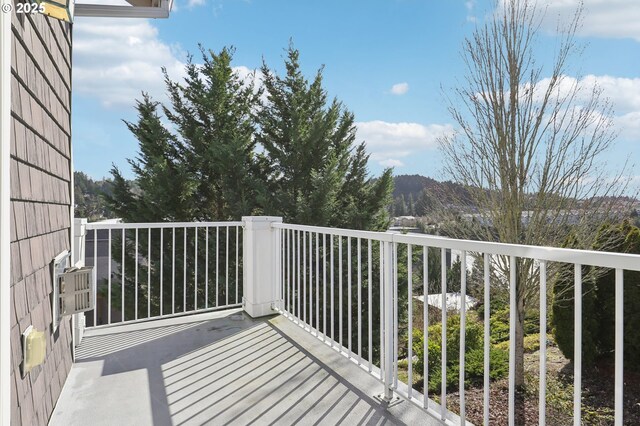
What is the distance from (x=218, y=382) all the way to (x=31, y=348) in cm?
119

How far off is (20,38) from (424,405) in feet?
7.79

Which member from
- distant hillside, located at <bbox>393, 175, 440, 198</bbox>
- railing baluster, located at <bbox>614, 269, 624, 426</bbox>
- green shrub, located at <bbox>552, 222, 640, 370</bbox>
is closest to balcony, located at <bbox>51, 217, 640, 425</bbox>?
railing baluster, located at <bbox>614, 269, 624, 426</bbox>

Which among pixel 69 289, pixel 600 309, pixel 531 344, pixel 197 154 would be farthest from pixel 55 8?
pixel 197 154

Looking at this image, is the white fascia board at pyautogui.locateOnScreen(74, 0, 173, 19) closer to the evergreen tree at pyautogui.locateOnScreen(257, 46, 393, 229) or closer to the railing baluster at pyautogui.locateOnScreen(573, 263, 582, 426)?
the railing baluster at pyautogui.locateOnScreen(573, 263, 582, 426)

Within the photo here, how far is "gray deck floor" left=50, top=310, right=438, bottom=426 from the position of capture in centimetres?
203

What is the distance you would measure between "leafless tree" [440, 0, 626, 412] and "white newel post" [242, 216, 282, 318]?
3097 mm

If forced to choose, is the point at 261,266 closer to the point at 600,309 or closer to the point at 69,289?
the point at 69,289

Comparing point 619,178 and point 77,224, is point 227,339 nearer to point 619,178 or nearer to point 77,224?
point 77,224

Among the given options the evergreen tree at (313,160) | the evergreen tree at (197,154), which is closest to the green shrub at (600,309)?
the evergreen tree at (313,160)

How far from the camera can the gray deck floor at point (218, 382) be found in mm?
2033

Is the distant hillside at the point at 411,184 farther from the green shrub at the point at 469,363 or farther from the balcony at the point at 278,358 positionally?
the balcony at the point at 278,358

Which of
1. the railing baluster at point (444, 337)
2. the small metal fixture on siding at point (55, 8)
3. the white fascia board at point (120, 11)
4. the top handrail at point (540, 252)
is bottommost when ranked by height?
the railing baluster at point (444, 337)

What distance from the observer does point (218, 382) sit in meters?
2.43

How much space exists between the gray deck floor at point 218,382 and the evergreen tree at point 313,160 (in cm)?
646
